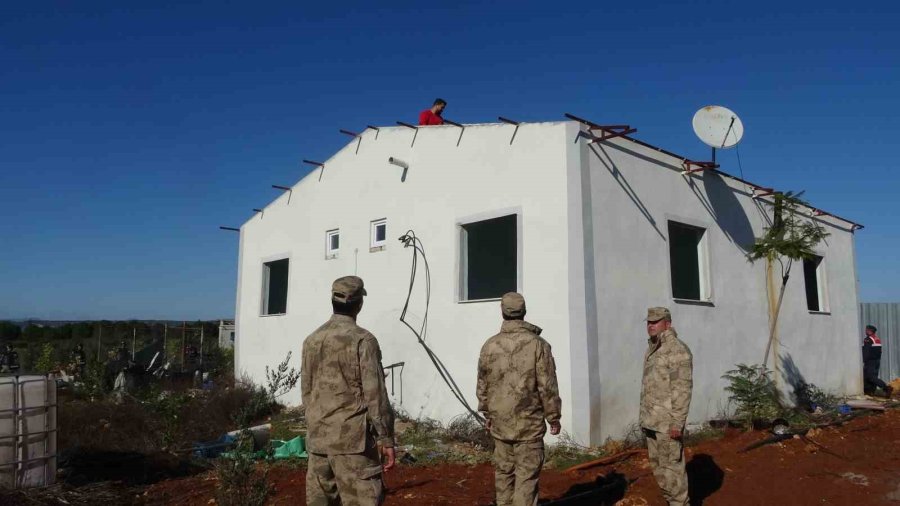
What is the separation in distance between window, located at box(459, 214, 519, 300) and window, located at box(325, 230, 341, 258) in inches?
99.7

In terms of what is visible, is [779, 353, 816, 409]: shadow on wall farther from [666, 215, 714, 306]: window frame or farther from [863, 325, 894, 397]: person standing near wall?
[863, 325, 894, 397]: person standing near wall

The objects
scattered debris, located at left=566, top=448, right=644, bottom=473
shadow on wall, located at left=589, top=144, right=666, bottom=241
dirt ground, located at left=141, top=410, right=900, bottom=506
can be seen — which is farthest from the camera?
shadow on wall, located at left=589, top=144, right=666, bottom=241

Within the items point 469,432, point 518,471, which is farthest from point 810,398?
point 518,471

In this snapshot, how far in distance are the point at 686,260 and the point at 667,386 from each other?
558 centimetres

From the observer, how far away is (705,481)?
Answer: 21.7ft

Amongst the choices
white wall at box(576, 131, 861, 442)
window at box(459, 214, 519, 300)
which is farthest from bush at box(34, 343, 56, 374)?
white wall at box(576, 131, 861, 442)

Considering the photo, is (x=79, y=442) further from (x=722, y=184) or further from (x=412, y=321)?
(x=722, y=184)

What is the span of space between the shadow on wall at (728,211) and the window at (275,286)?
8.34 m

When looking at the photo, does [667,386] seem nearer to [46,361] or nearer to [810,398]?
[810,398]

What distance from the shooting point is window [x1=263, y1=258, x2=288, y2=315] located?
1374 centimetres

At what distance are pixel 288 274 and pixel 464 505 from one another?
8.30 m

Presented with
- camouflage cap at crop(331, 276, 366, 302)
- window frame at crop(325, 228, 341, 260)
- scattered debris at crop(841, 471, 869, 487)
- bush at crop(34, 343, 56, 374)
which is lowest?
scattered debris at crop(841, 471, 869, 487)

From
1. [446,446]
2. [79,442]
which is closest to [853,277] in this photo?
[446,446]

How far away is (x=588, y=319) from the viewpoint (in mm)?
8016
